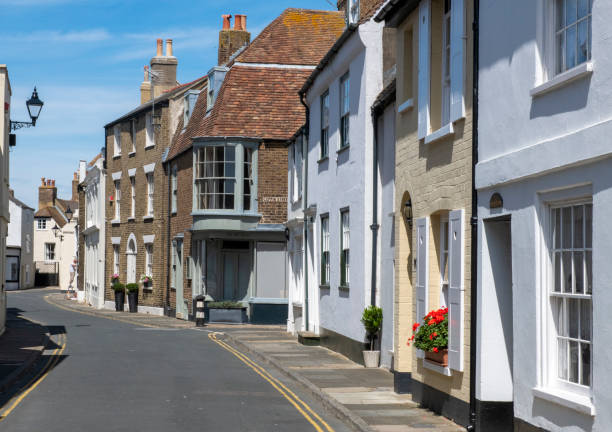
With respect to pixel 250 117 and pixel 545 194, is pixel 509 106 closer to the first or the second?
pixel 545 194

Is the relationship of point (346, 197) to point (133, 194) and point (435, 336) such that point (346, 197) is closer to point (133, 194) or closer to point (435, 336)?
point (435, 336)

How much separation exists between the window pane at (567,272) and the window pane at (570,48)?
1.77m

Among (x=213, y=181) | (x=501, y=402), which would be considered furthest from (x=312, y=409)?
(x=213, y=181)

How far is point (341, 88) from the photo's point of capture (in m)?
20.4

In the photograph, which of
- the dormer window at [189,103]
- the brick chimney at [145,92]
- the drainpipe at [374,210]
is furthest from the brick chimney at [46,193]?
the drainpipe at [374,210]

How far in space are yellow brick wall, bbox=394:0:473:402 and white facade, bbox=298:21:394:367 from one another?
2.83 meters

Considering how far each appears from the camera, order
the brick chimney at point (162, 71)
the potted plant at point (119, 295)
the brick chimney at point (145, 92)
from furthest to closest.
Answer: the brick chimney at point (145, 92), the brick chimney at point (162, 71), the potted plant at point (119, 295)

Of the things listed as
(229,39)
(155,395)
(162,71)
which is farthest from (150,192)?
(155,395)

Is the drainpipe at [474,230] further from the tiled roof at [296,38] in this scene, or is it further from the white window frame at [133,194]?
the white window frame at [133,194]

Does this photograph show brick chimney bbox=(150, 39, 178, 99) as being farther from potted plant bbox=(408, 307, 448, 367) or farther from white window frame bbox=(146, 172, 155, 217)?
potted plant bbox=(408, 307, 448, 367)

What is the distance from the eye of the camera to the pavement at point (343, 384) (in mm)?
11258

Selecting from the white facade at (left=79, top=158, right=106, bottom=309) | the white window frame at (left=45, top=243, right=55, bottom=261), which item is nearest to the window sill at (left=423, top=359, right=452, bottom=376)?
the white facade at (left=79, top=158, right=106, bottom=309)

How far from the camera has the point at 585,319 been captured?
26.4 ft

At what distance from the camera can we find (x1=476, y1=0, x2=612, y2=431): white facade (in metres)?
7.48
